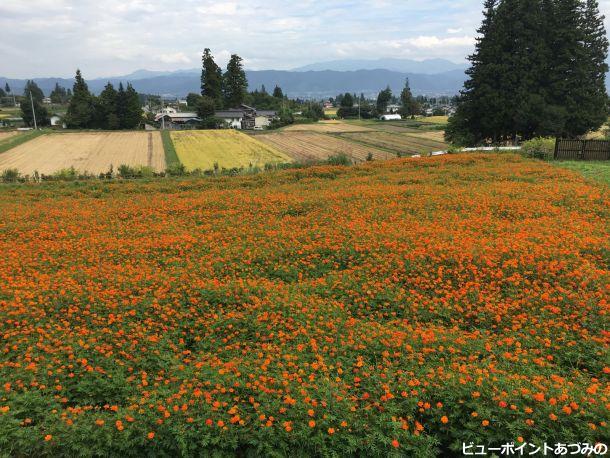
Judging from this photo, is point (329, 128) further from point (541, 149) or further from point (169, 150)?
point (541, 149)

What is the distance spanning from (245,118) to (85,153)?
167 feet

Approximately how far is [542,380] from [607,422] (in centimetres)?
95

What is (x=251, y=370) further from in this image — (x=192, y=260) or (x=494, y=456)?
(x=192, y=260)

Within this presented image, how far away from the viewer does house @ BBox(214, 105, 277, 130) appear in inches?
3750

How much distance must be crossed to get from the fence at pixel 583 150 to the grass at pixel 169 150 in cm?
3476

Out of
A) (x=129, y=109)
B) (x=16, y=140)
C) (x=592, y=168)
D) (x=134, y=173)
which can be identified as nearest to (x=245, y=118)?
(x=129, y=109)

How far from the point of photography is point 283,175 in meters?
24.1

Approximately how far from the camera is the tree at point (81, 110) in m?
81.1

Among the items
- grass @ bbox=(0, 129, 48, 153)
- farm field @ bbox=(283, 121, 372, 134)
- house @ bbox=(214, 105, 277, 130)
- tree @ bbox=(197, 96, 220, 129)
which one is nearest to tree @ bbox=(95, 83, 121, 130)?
grass @ bbox=(0, 129, 48, 153)

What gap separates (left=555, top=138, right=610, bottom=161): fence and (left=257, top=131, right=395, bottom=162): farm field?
2307 cm

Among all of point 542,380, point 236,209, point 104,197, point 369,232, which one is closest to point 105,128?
point 104,197

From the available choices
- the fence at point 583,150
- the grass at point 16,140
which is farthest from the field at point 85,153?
the fence at point 583,150

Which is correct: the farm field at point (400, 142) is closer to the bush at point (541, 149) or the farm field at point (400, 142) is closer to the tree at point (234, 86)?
the bush at point (541, 149)

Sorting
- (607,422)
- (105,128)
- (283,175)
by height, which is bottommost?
(607,422)
